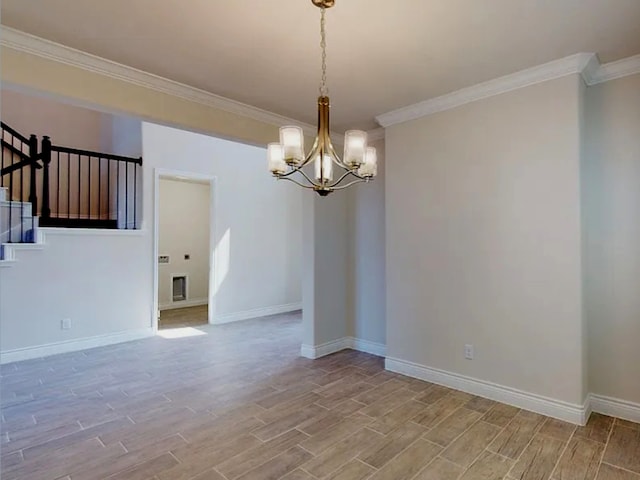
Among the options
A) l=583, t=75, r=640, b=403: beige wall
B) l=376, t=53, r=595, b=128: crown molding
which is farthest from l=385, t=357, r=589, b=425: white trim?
l=376, t=53, r=595, b=128: crown molding

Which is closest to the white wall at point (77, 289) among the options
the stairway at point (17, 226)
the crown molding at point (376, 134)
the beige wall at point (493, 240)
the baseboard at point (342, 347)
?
the stairway at point (17, 226)

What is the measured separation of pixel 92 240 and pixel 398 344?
168 inches

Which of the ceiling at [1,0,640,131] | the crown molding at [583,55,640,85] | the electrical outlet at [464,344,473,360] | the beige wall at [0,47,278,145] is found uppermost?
the ceiling at [1,0,640,131]

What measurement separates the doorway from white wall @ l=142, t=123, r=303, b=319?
3.84 ft

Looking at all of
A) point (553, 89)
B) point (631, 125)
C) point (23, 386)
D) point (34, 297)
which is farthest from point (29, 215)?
point (631, 125)

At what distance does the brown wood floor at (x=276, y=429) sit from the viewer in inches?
88.0

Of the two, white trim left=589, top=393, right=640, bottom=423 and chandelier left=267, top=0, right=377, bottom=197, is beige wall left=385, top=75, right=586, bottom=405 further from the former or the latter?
chandelier left=267, top=0, right=377, bottom=197

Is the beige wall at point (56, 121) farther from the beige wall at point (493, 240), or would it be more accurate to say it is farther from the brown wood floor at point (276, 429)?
the beige wall at point (493, 240)

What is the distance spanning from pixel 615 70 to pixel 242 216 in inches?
218

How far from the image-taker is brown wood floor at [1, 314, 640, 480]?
223 centimetres

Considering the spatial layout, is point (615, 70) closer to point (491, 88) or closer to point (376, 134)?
point (491, 88)

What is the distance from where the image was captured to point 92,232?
489cm

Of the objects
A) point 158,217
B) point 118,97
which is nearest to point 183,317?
point 158,217

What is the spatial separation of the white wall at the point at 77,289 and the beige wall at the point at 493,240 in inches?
148
